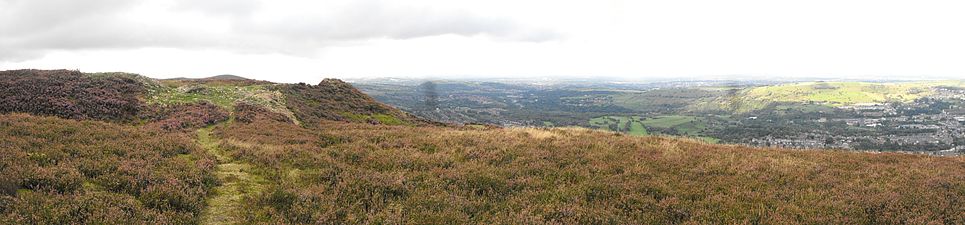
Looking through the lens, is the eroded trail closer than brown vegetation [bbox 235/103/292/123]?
Yes

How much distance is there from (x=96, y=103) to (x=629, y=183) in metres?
27.2

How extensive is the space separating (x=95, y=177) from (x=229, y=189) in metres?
2.77

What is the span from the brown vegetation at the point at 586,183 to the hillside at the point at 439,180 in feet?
0.18

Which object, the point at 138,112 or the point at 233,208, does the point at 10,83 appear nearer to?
the point at 138,112

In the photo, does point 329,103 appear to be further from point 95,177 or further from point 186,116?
point 95,177

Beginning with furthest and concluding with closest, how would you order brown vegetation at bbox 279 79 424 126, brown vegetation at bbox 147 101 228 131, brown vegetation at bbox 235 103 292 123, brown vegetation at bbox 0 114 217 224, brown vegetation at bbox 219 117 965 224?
brown vegetation at bbox 279 79 424 126 < brown vegetation at bbox 235 103 292 123 < brown vegetation at bbox 147 101 228 131 < brown vegetation at bbox 219 117 965 224 < brown vegetation at bbox 0 114 217 224

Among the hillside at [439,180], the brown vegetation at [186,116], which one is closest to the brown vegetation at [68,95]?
the hillside at [439,180]

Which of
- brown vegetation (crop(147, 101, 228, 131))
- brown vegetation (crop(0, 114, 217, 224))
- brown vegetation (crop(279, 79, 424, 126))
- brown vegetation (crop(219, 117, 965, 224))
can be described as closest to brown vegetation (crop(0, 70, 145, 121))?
brown vegetation (crop(147, 101, 228, 131))

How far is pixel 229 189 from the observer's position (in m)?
11.1

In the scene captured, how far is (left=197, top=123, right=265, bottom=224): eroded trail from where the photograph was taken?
30.0 ft

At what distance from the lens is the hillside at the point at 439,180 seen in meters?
9.23

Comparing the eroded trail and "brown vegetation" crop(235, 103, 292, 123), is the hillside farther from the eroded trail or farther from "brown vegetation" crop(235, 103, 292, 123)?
"brown vegetation" crop(235, 103, 292, 123)

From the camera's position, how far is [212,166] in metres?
12.9

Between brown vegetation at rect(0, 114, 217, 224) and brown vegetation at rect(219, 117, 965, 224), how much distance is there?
160 centimetres
